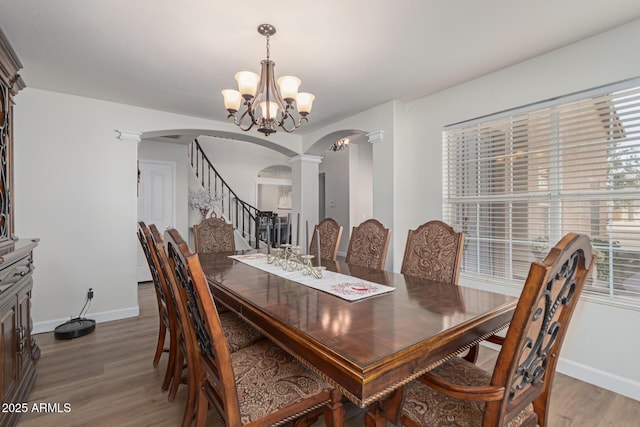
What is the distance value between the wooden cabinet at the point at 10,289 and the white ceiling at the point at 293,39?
0.29 m

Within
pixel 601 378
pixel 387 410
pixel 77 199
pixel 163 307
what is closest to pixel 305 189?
pixel 77 199

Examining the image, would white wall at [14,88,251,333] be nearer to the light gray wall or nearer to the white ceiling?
the white ceiling

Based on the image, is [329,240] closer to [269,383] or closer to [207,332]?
[269,383]

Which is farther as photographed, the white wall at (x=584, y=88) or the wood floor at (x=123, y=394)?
the white wall at (x=584, y=88)

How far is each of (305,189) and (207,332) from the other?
398 cm

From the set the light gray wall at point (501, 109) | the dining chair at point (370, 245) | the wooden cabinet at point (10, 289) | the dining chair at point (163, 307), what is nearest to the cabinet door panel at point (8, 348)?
the wooden cabinet at point (10, 289)

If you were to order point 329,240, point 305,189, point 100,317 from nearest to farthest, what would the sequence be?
point 329,240 < point 100,317 < point 305,189

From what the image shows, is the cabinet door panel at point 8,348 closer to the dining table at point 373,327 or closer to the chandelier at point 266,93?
the dining table at point 373,327

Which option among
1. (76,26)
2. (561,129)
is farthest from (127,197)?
(561,129)

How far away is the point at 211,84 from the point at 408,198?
238cm

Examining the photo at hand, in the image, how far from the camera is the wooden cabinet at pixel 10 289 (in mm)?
1607

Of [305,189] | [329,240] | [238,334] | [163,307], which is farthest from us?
[305,189]

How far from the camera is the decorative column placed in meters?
4.94

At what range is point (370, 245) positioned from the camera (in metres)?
2.58
